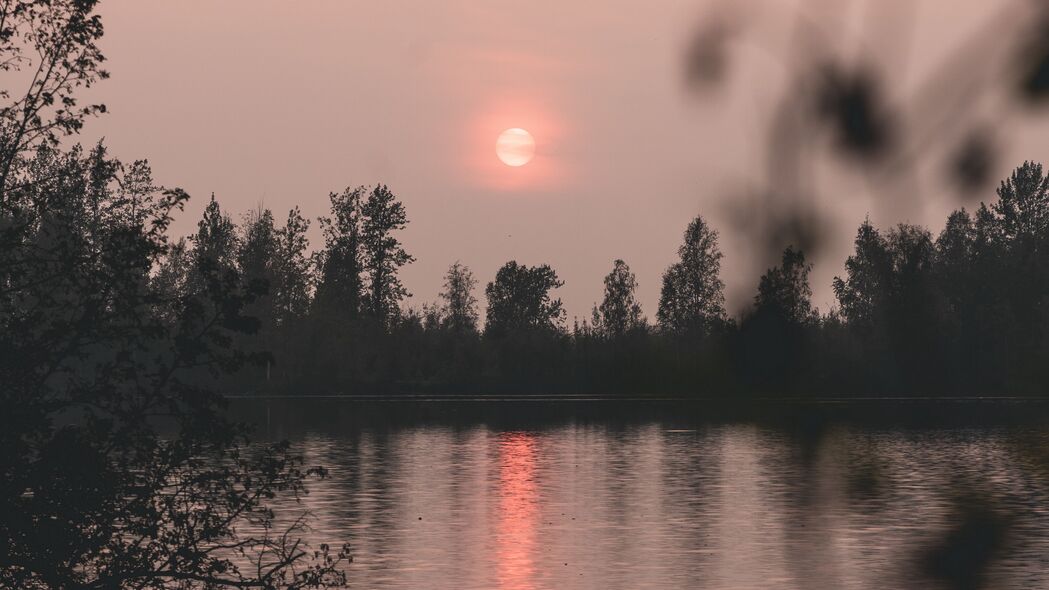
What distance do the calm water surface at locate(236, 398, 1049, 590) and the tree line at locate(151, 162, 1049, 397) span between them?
44.0 metres

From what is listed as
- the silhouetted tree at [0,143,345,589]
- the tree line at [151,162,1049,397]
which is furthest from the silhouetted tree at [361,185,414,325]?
the silhouetted tree at [0,143,345,589]

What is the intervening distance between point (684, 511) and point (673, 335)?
13479cm

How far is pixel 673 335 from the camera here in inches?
6752

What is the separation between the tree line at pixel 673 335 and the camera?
12950 cm

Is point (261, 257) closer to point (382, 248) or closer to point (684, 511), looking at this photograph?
point (382, 248)

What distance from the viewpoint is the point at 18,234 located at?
16094mm

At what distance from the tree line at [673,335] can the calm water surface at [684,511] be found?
144 ft

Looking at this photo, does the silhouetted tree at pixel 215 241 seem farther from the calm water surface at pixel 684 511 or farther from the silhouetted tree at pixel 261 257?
the calm water surface at pixel 684 511

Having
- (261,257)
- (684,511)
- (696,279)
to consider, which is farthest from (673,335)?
(684,511)

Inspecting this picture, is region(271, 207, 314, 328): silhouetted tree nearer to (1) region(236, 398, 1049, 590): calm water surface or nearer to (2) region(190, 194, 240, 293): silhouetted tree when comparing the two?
(2) region(190, 194, 240, 293): silhouetted tree

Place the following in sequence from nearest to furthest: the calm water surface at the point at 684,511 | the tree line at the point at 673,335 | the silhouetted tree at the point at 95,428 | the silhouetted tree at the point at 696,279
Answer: the silhouetted tree at the point at 95,428
the calm water surface at the point at 684,511
the tree line at the point at 673,335
the silhouetted tree at the point at 696,279

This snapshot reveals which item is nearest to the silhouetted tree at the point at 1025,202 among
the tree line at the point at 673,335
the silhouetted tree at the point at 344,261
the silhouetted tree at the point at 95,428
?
the tree line at the point at 673,335

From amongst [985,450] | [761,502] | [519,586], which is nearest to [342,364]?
[985,450]

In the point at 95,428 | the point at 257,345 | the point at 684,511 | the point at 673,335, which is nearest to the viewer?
the point at 95,428
